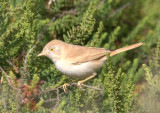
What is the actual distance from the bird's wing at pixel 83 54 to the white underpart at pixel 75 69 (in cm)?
6

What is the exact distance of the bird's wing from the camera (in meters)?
2.98

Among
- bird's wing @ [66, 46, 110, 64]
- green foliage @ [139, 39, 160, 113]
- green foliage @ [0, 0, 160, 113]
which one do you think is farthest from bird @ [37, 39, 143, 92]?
green foliage @ [139, 39, 160, 113]

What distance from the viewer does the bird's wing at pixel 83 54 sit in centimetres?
298

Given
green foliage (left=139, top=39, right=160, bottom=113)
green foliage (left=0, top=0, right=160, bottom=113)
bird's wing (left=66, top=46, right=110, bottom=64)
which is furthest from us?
bird's wing (left=66, top=46, right=110, bottom=64)

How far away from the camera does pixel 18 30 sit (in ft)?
9.05

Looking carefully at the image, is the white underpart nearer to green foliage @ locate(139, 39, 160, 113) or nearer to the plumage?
the plumage

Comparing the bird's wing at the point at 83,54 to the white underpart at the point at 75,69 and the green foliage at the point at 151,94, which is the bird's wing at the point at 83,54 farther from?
the green foliage at the point at 151,94

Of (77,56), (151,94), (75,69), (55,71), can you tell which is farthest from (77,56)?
(151,94)

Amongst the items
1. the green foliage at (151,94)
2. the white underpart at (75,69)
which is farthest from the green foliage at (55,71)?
the white underpart at (75,69)

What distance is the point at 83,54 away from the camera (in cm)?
299

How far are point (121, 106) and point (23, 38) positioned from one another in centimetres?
127

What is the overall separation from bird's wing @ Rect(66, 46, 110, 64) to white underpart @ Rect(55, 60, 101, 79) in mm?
57

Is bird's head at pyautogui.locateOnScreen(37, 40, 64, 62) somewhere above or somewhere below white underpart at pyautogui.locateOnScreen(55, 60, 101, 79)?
above

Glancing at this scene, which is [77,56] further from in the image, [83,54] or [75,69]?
[75,69]
